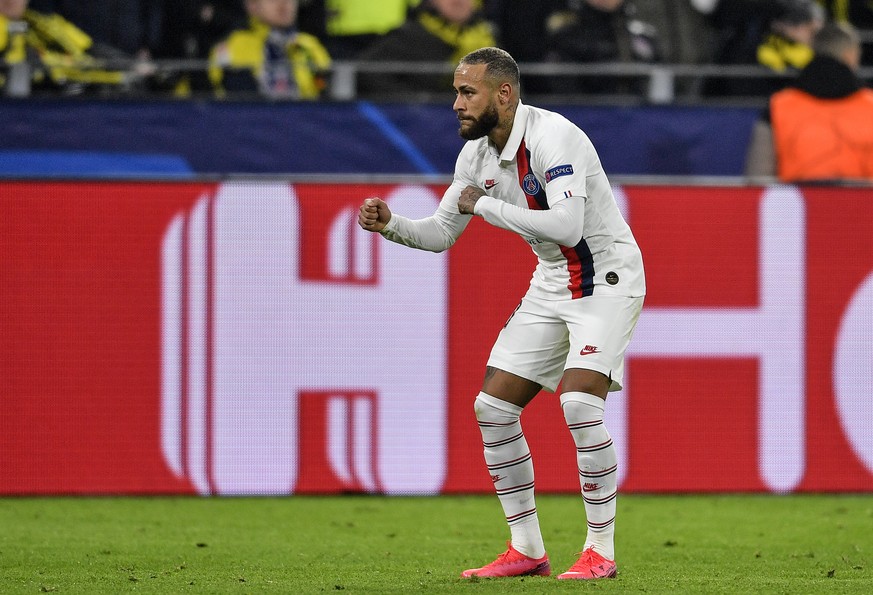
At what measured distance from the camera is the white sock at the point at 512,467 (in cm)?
616

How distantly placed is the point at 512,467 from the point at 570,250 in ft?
3.01

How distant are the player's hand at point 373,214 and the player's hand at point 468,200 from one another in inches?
12.2

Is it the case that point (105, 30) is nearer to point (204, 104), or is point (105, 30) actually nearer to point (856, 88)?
point (204, 104)

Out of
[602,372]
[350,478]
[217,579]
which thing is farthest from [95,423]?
[602,372]

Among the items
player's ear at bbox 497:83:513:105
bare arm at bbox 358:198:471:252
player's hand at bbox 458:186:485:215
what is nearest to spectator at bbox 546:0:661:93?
bare arm at bbox 358:198:471:252

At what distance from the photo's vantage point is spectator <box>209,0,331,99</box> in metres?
10.5

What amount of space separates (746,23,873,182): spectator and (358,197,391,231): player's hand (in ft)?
14.4

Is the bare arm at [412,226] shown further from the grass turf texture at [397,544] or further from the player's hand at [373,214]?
the grass turf texture at [397,544]

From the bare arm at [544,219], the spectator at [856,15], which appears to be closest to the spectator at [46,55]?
the bare arm at [544,219]

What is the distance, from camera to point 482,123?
19.5 feet

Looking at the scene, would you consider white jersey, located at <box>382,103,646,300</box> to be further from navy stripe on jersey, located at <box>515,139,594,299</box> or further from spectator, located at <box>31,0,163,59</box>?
spectator, located at <box>31,0,163,59</box>

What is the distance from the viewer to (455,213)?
251 inches

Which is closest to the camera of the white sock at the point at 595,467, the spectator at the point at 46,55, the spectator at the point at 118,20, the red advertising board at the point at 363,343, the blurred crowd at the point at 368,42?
the white sock at the point at 595,467

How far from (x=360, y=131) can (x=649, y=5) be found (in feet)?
8.91
